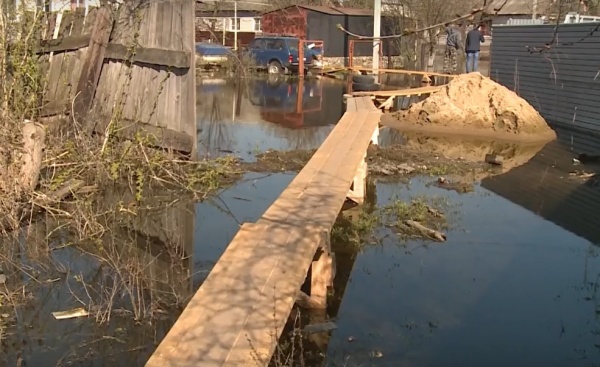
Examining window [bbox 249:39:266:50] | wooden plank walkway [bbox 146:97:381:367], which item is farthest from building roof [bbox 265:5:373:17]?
wooden plank walkway [bbox 146:97:381:367]

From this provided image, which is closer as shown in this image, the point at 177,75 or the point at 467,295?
the point at 467,295

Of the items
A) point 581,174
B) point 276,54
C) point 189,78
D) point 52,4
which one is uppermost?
point 52,4

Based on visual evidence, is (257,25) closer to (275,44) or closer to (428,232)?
(275,44)

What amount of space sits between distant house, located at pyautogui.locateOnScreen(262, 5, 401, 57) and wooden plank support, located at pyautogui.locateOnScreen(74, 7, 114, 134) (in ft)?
94.7

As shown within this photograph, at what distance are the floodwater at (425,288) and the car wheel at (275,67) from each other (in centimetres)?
2398

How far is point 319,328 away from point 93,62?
6.04 m

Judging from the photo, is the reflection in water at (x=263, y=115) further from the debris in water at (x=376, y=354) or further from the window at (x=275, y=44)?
the debris in water at (x=376, y=354)

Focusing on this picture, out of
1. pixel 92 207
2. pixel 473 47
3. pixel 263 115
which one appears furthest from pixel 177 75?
pixel 473 47

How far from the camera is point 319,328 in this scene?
17.8ft

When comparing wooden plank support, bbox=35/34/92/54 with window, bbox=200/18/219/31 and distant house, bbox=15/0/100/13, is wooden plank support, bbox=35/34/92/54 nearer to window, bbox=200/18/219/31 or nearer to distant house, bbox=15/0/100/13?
distant house, bbox=15/0/100/13

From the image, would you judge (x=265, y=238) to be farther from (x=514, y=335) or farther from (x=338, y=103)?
(x=338, y=103)

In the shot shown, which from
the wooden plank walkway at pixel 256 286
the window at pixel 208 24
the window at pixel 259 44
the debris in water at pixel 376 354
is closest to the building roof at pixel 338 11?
the window at pixel 259 44

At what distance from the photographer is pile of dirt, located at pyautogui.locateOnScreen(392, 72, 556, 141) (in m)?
15.3

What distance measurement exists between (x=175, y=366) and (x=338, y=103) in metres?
18.6
